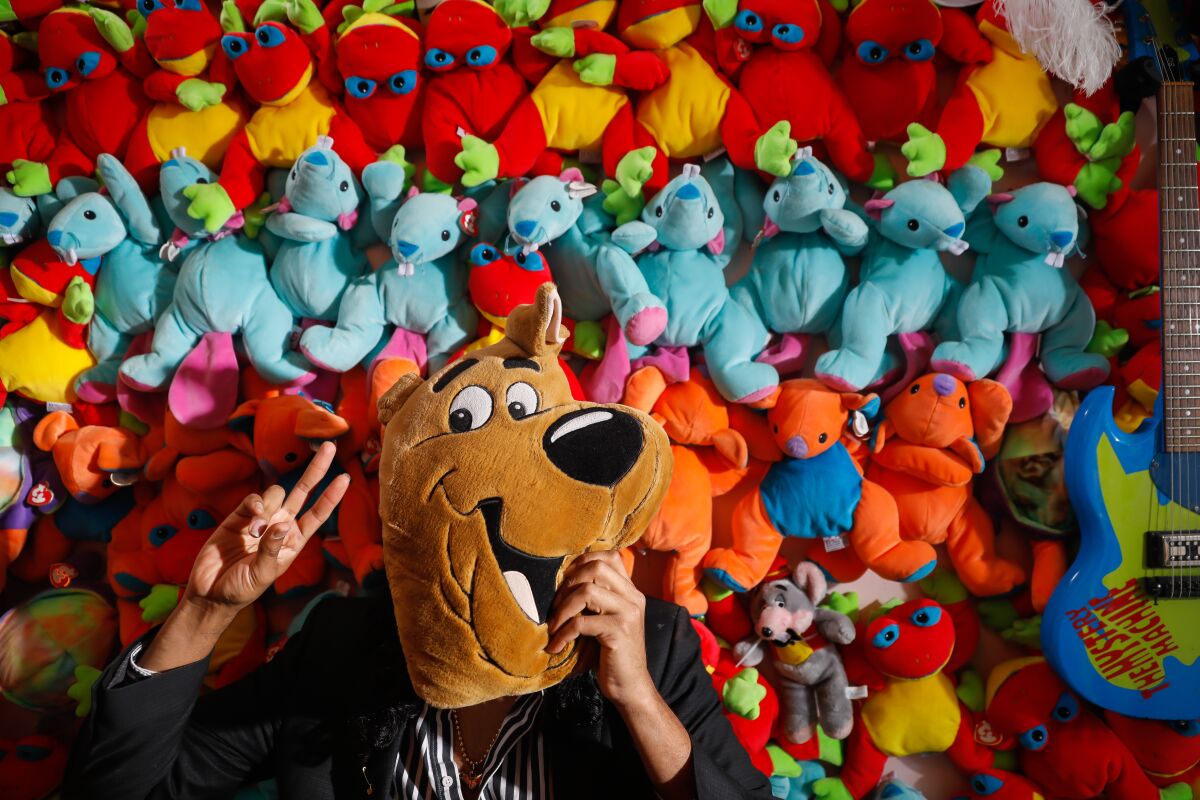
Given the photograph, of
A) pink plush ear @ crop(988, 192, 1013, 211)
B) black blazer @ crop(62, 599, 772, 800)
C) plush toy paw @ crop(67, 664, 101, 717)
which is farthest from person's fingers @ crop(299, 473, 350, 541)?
pink plush ear @ crop(988, 192, 1013, 211)

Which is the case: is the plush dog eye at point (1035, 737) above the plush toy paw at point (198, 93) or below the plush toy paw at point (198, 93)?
below

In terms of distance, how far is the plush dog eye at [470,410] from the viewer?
1.04m

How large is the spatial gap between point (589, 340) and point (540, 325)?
22.6 inches

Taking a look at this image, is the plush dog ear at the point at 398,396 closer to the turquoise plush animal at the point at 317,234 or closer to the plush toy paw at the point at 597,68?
the turquoise plush animal at the point at 317,234

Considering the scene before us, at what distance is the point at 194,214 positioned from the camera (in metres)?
1.64

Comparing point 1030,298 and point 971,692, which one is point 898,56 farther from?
point 971,692

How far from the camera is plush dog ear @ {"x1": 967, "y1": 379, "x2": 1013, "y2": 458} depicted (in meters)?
1.62

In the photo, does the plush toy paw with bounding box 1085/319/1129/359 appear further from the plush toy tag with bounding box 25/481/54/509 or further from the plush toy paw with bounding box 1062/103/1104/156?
the plush toy tag with bounding box 25/481/54/509

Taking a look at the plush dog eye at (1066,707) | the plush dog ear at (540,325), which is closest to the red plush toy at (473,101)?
the plush dog ear at (540,325)

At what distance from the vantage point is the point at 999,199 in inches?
64.6

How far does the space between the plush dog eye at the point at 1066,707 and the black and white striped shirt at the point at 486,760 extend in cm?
107

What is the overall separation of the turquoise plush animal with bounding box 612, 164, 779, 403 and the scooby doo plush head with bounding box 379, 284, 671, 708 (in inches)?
23.7

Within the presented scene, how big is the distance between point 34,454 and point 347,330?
0.77 meters

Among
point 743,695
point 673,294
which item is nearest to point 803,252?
point 673,294
